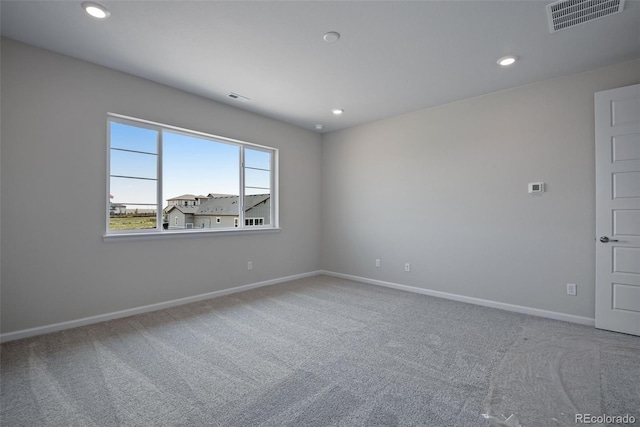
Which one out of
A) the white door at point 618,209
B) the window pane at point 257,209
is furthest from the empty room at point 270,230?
the window pane at point 257,209

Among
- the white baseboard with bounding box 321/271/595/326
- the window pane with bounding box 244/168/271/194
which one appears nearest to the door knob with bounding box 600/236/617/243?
the white baseboard with bounding box 321/271/595/326

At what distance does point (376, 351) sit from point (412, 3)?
2785mm

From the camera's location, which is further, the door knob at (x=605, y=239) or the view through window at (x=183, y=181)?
the view through window at (x=183, y=181)

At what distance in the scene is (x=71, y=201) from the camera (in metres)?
2.94

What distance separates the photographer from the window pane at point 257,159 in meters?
4.64

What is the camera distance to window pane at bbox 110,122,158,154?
10.8 feet

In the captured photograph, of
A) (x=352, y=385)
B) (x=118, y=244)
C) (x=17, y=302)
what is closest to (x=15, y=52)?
(x=118, y=244)

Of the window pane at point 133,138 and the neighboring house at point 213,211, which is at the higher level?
the window pane at point 133,138

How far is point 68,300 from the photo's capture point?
292cm

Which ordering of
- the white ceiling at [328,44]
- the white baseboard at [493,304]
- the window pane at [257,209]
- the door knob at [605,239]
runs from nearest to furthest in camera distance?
Result: 1. the white ceiling at [328,44]
2. the door knob at [605,239]
3. the white baseboard at [493,304]
4. the window pane at [257,209]

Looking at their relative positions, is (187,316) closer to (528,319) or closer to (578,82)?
(528,319)

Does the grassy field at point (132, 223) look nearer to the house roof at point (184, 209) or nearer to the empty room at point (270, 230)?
the empty room at point (270, 230)

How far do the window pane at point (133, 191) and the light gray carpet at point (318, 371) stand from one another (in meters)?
1.34

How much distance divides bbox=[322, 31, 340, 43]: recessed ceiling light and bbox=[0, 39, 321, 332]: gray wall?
7.07ft
